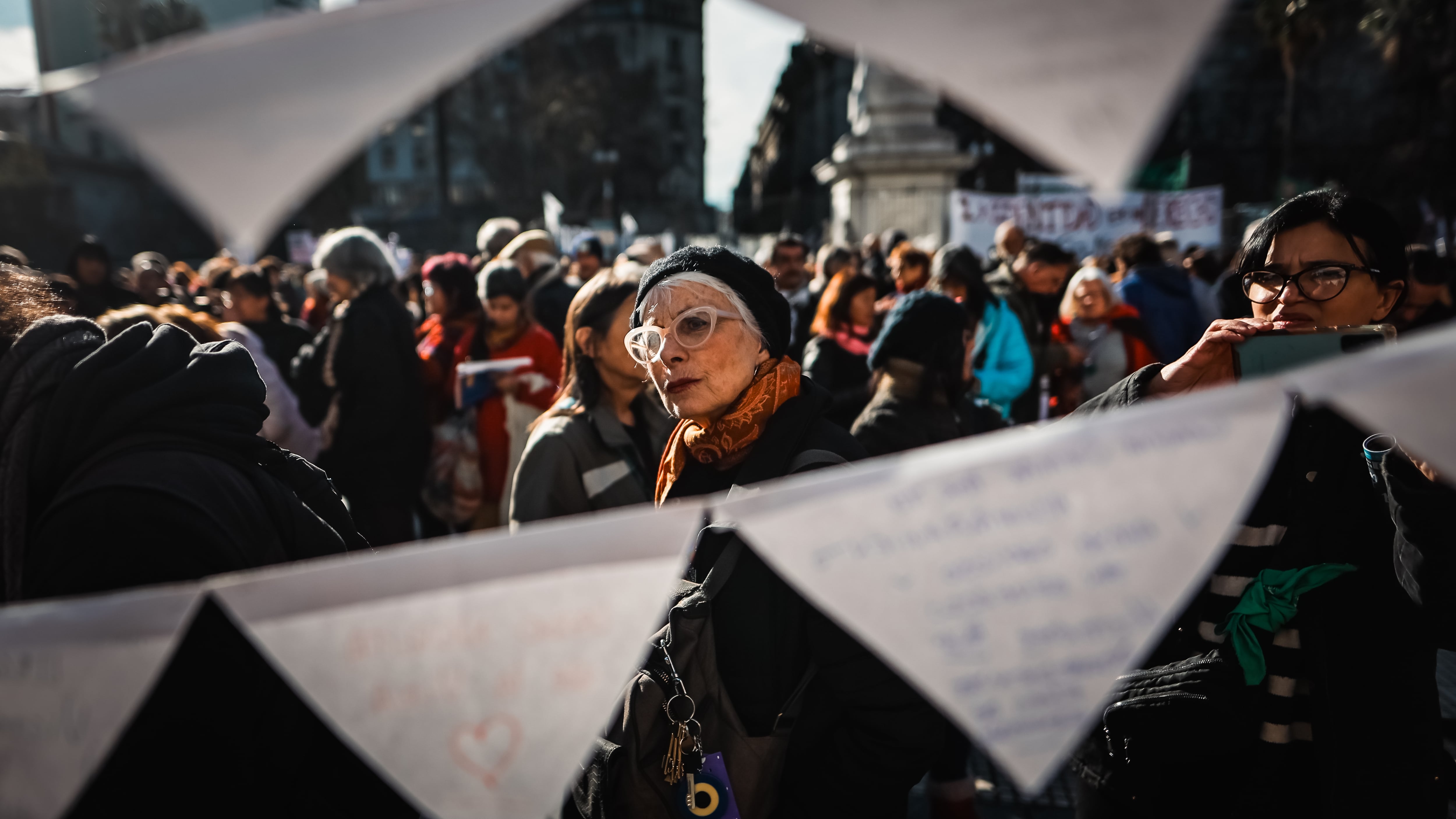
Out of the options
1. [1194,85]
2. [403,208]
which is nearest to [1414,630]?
[1194,85]

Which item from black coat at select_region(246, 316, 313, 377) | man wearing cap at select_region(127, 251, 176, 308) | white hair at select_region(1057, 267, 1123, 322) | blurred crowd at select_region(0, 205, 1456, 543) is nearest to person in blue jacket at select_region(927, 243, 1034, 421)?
blurred crowd at select_region(0, 205, 1456, 543)

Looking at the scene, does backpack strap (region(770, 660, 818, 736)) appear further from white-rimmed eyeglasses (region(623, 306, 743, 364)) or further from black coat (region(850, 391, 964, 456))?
black coat (region(850, 391, 964, 456))

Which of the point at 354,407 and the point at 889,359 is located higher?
the point at 889,359

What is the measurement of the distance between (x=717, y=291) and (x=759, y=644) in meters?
0.75

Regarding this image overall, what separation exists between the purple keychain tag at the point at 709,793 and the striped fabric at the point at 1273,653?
1.00 metres

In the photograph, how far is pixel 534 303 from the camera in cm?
517

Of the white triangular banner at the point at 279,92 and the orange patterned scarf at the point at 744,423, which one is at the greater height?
the white triangular banner at the point at 279,92

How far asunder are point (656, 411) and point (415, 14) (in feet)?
6.84

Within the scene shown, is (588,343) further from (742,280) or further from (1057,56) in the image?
(1057,56)

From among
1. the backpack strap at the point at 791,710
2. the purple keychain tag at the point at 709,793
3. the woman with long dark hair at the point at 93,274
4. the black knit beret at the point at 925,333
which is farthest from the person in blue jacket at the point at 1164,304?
the woman with long dark hair at the point at 93,274

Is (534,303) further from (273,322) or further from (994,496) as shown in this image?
(994,496)

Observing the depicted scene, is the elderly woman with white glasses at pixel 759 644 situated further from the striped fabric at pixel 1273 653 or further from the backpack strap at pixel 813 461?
the striped fabric at pixel 1273 653

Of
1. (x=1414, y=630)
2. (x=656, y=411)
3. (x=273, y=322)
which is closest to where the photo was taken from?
(x=1414, y=630)

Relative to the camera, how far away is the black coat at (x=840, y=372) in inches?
178
